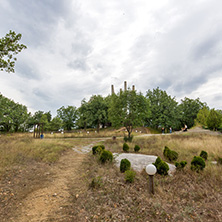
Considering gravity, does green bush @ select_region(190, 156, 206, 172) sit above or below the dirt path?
above

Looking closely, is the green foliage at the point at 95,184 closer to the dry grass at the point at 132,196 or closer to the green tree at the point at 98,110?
the dry grass at the point at 132,196

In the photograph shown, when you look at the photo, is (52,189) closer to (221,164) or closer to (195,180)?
(195,180)

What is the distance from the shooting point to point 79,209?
277 centimetres

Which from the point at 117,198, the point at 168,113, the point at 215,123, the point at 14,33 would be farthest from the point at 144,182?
the point at 168,113

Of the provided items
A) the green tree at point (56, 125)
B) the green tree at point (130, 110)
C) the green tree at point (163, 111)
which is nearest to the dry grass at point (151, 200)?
the green tree at point (130, 110)

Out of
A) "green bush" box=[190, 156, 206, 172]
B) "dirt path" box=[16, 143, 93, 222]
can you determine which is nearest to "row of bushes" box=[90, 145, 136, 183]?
"dirt path" box=[16, 143, 93, 222]

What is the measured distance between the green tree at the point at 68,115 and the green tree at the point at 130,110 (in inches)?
1261

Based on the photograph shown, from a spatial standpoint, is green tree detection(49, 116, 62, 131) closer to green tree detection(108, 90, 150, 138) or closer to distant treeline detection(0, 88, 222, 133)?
distant treeline detection(0, 88, 222, 133)

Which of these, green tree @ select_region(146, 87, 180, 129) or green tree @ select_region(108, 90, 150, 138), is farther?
green tree @ select_region(146, 87, 180, 129)

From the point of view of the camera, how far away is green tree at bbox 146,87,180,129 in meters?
29.3

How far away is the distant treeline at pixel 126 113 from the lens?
43.8 ft

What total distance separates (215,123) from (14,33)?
27385mm

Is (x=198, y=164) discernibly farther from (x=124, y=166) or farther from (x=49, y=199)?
(x=49, y=199)

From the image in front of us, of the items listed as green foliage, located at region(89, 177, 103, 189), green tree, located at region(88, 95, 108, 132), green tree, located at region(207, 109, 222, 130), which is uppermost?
green tree, located at region(88, 95, 108, 132)
